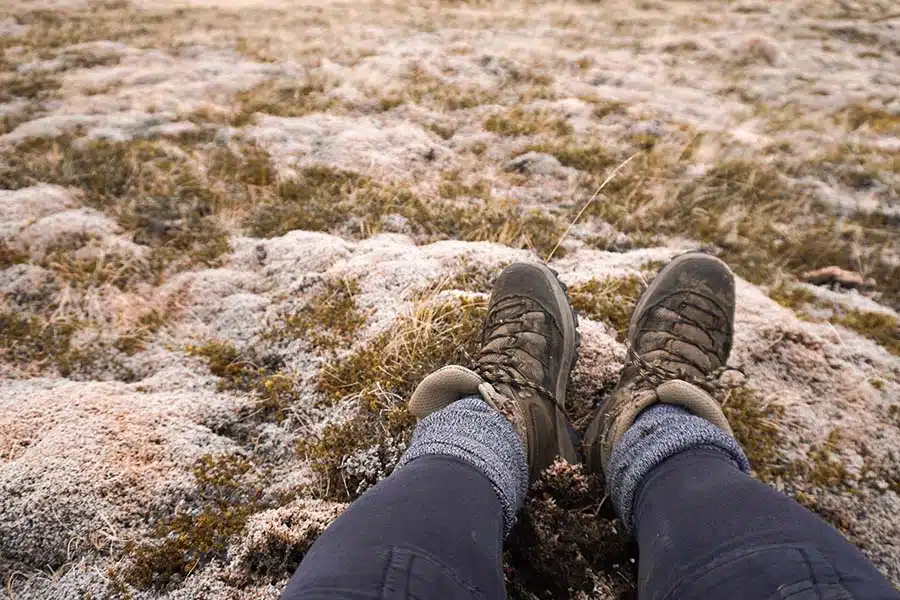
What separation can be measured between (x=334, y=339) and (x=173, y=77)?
8327 millimetres

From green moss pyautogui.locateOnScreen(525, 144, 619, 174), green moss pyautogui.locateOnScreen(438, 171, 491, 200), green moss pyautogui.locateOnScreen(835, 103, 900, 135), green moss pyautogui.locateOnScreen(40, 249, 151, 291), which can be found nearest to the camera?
green moss pyautogui.locateOnScreen(40, 249, 151, 291)

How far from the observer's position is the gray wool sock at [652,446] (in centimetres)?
232

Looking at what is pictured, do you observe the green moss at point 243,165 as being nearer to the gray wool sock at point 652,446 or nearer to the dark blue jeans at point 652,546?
the dark blue jeans at point 652,546

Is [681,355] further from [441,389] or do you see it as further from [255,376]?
[255,376]

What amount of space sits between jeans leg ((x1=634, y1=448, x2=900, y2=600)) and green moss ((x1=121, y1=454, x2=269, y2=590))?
2.02 m

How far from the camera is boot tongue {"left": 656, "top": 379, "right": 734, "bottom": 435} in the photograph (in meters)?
2.54

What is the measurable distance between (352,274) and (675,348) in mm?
2545

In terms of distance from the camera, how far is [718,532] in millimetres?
1814

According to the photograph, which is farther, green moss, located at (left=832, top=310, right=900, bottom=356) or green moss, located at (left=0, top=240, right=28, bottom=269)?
green moss, located at (left=0, top=240, right=28, bottom=269)

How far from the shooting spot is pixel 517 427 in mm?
2670

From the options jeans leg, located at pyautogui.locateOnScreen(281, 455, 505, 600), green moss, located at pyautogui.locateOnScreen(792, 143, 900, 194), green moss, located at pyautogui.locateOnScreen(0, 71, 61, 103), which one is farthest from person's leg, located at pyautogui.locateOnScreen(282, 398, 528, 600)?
green moss, located at pyautogui.locateOnScreen(0, 71, 61, 103)

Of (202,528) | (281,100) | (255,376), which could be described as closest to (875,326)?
(255,376)

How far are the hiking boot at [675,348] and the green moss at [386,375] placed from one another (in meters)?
1.06

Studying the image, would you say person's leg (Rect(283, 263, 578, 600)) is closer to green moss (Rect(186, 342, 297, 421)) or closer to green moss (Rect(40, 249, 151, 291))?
green moss (Rect(186, 342, 297, 421))
